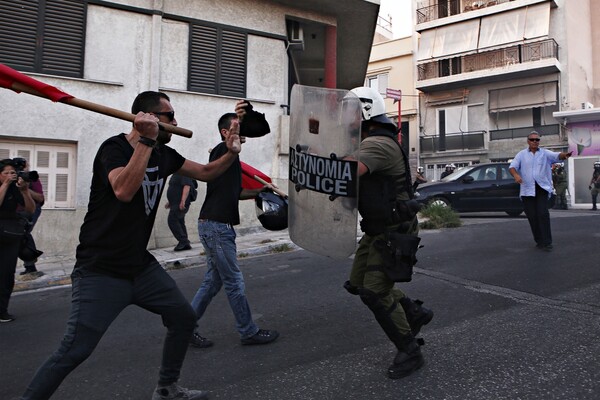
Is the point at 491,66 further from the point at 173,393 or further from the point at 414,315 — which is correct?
the point at 173,393

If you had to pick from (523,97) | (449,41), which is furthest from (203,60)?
(523,97)

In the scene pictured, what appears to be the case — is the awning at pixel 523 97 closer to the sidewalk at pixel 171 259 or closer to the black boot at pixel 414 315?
the sidewalk at pixel 171 259

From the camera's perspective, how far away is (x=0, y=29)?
813 centimetres

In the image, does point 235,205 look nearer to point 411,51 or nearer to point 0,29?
point 0,29

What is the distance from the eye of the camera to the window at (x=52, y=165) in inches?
326

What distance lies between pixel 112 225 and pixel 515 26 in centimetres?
2457

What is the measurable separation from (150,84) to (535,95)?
20.1m

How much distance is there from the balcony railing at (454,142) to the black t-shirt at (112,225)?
2380 cm

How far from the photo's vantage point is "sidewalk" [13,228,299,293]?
638 cm

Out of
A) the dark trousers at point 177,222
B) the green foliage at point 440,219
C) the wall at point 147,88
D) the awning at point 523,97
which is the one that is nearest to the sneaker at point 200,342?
the dark trousers at point 177,222

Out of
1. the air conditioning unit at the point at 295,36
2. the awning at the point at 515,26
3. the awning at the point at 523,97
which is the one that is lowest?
the air conditioning unit at the point at 295,36

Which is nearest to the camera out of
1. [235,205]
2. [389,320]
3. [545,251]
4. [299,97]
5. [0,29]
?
[389,320]

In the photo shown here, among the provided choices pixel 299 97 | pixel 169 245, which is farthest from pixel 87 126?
pixel 299 97

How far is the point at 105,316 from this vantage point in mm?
2137
